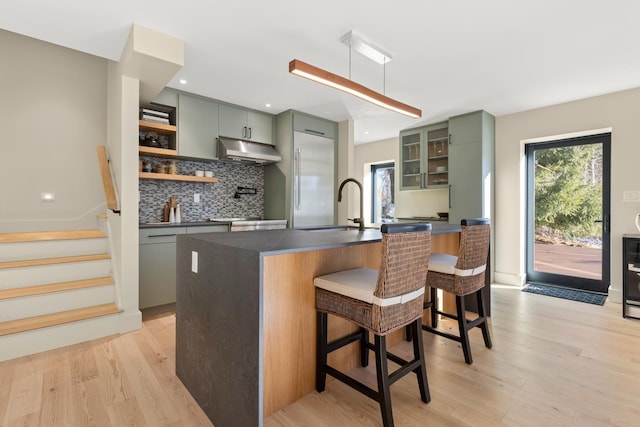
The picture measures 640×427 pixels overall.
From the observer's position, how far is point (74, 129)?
3783mm

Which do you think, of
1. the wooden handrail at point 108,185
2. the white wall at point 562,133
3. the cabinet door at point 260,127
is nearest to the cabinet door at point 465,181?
Result: the white wall at point 562,133

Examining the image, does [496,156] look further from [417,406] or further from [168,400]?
[168,400]

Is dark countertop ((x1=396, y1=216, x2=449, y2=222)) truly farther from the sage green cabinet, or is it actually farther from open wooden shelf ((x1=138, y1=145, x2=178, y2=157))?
open wooden shelf ((x1=138, y1=145, x2=178, y2=157))

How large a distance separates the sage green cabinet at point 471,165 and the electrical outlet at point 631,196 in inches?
54.2

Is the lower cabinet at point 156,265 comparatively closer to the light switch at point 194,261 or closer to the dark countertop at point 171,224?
the dark countertop at point 171,224

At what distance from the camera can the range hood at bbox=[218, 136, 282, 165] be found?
12.6ft

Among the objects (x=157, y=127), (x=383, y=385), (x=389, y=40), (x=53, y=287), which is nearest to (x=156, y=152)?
(x=157, y=127)

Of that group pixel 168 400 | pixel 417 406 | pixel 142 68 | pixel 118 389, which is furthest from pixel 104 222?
pixel 417 406

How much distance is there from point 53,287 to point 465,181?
4839 millimetres

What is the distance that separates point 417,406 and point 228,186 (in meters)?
3.54

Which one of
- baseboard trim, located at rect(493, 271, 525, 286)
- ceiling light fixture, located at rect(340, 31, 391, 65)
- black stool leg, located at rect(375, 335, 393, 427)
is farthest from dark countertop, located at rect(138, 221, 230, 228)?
baseboard trim, located at rect(493, 271, 525, 286)

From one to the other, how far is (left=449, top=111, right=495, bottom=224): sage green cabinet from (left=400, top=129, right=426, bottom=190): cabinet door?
1.89 feet

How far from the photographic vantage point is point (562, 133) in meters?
4.02

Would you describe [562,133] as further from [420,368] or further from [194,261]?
[194,261]
